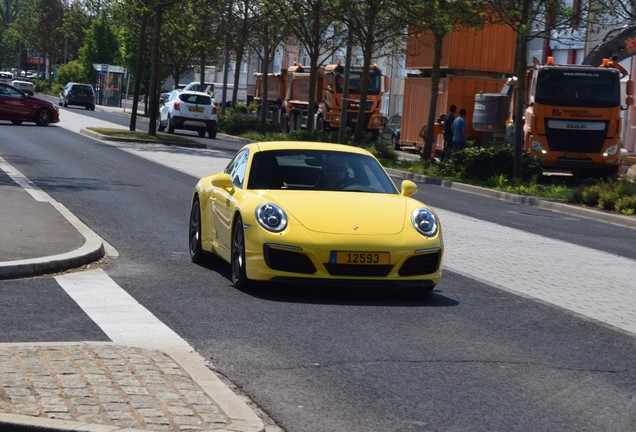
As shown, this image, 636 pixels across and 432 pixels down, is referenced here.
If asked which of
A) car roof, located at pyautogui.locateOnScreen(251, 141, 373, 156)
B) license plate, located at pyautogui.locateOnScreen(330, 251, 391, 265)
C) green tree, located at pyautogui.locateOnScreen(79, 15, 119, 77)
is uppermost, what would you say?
green tree, located at pyautogui.locateOnScreen(79, 15, 119, 77)

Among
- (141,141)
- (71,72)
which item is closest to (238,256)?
(141,141)

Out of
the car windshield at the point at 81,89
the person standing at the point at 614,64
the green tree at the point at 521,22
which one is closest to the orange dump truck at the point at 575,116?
the person standing at the point at 614,64

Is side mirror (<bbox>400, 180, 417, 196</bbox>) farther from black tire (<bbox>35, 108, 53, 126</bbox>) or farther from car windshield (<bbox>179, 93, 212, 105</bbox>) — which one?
car windshield (<bbox>179, 93, 212, 105</bbox>)

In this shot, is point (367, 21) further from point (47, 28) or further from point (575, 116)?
point (47, 28)

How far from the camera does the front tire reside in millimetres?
48531

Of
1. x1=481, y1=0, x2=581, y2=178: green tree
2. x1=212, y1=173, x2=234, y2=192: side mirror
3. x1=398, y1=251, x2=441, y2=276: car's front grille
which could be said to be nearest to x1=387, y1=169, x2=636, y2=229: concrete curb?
x1=481, y1=0, x2=581, y2=178: green tree

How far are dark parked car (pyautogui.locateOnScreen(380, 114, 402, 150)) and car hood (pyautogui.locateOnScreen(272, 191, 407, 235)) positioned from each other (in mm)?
38486

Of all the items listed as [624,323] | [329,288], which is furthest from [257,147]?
[624,323]

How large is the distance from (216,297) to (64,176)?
1404 cm

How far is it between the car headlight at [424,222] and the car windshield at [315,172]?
836 millimetres

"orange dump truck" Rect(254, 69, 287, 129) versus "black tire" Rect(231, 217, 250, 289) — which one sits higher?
"orange dump truck" Rect(254, 69, 287, 129)

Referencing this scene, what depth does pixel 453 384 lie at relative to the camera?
719 cm

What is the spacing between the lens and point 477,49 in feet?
141

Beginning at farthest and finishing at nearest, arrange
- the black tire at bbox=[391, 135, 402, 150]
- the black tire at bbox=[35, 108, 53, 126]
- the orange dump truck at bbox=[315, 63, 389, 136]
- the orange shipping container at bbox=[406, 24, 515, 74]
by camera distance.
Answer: the orange dump truck at bbox=[315, 63, 389, 136], the black tire at bbox=[391, 135, 402, 150], the black tire at bbox=[35, 108, 53, 126], the orange shipping container at bbox=[406, 24, 515, 74]
